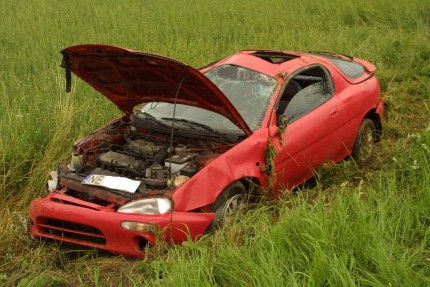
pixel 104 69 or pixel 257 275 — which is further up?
pixel 104 69

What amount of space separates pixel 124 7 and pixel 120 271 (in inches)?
434

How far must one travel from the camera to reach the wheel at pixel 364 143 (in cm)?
605

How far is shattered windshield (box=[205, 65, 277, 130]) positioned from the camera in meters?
4.99

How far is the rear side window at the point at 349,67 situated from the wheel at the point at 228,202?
2360 millimetres

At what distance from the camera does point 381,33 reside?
11.5m

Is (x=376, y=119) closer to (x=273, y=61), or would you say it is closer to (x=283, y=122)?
(x=273, y=61)

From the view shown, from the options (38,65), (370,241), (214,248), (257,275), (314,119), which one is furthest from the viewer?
(38,65)

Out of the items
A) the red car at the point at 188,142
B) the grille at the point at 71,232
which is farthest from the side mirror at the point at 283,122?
the grille at the point at 71,232

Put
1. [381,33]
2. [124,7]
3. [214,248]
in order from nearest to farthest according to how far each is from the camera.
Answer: [214,248], [381,33], [124,7]

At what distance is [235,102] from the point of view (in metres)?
5.14

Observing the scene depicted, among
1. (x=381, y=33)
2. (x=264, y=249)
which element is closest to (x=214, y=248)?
(x=264, y=249)

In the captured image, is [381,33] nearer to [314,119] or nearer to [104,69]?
[314,119]

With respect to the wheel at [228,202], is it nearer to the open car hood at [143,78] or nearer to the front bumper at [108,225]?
the front bumper at [108,225]

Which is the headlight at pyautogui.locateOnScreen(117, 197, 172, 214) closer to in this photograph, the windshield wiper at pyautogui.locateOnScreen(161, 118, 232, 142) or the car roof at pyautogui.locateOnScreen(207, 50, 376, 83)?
the windshield wiper at pyautogui.locateOnScreen(161, 118, 232, 142)
